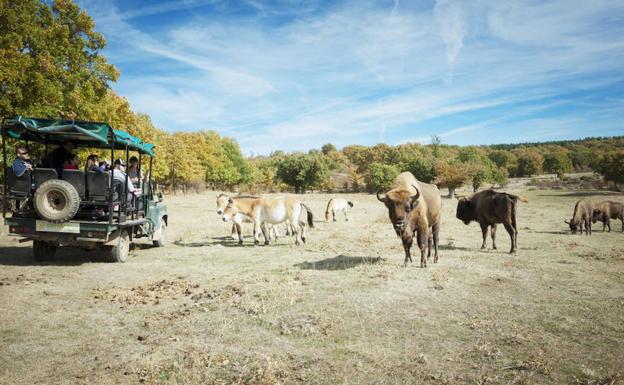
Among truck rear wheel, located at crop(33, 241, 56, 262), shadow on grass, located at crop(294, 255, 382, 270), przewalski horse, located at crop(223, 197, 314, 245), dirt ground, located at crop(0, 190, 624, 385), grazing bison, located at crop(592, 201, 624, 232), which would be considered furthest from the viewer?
grazing bison, located at crop(592, 201, 624, 232)

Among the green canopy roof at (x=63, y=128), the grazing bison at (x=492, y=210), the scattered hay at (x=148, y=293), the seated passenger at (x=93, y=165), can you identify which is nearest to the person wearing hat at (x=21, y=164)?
the green canopy roof at (x=63, y=128)

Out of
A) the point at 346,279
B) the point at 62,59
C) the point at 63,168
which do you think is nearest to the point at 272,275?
the point at 346,279

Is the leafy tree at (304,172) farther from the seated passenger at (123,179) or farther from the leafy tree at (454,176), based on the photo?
the seated passenger at (123,179)

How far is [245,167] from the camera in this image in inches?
3772

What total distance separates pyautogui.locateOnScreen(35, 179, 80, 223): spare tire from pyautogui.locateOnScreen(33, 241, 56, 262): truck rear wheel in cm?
184

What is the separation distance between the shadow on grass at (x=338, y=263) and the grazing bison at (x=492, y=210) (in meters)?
5.92

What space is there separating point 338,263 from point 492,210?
7651 millimetres

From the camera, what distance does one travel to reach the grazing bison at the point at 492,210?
14.1 m

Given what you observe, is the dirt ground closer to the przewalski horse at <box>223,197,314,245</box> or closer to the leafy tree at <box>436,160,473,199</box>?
the przewalski horse at <box>223,197,314,245</box>

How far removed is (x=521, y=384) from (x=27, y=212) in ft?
42.3

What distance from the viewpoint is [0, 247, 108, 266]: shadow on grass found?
434 inches

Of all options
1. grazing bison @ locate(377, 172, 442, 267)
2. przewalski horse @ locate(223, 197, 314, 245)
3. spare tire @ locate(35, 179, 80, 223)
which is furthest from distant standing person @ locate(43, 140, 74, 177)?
grazing bison @ locate(377, 172, 442, 267)

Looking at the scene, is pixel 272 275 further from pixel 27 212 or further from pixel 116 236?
pixel 27 212

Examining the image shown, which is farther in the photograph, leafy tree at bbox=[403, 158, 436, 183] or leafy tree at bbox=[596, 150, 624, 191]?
leafy tree at bbox=[403, 158, 436, 183]
